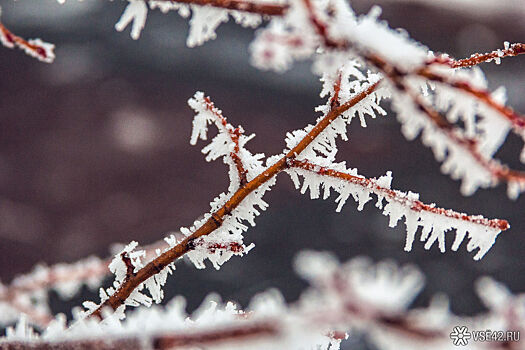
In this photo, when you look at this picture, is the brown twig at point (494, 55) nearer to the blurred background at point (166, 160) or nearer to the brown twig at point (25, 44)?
the brown twig at point (25, 44)

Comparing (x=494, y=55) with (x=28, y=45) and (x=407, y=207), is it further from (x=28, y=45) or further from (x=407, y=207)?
(x=28, y=45)

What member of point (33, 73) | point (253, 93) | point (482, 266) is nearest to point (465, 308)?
point (482, 266)

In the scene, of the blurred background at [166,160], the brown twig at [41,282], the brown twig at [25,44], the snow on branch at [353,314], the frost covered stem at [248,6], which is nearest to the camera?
the snow on branch at [353,314]

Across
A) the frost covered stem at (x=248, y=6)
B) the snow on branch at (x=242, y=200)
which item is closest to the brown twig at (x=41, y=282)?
the snow on branch at (x=242, y=200)

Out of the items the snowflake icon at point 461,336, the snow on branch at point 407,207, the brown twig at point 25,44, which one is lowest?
the snowflake icon at point 461,336

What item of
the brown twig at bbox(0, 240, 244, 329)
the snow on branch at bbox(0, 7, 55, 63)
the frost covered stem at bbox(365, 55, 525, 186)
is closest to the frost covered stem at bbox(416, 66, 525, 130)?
the frost covered stem at bbox(365, 55, 525, 186)
